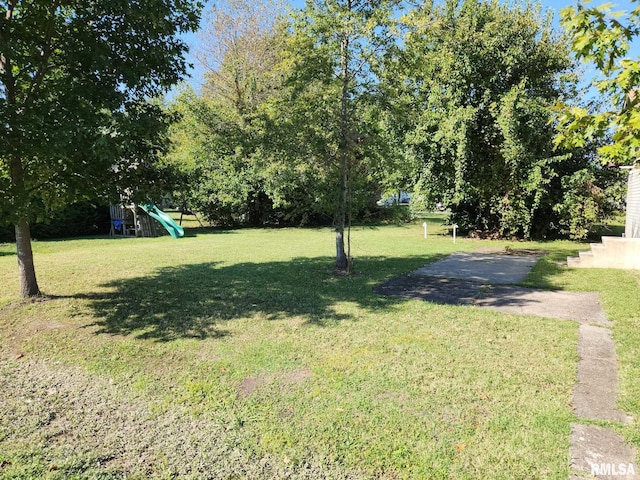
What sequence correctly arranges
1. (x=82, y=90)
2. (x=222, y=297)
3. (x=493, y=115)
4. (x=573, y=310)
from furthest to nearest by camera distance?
(x=493, y=115), (x=222, y=297), (x=573, y=310), (x=82, y=90)

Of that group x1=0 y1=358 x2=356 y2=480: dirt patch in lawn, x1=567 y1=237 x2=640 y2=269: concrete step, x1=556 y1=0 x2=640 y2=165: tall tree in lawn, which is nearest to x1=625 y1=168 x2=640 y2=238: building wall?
x1=567 y1=237 x2=640 y2=269: concrete step

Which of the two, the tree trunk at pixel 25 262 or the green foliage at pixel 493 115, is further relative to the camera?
the green foliage at pixel 493 115

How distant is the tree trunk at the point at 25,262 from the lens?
6379 mm

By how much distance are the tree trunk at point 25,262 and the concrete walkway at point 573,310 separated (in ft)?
18.0

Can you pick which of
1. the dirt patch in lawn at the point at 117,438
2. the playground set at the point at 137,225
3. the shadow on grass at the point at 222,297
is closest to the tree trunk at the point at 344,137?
the shadow on grass at the point at 222,297

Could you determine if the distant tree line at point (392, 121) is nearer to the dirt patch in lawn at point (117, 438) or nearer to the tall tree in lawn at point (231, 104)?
the tall tree in lawn at point (231, 104)

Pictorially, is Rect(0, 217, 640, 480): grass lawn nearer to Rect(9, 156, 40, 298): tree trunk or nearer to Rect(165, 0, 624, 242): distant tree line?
Rect(9, 156, 40, 298): tree trunk

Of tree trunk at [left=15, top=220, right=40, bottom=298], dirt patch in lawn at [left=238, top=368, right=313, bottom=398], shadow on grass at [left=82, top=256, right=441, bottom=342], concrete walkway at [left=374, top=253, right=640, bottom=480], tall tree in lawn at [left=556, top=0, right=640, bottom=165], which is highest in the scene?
tall tree in lawn at [left=556, top=0, right=640, bottom=165]

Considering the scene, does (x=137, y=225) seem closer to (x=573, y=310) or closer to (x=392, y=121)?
(x=392, y=121)

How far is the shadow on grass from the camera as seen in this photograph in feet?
18.0

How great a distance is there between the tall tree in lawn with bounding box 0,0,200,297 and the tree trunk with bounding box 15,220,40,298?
29 mm

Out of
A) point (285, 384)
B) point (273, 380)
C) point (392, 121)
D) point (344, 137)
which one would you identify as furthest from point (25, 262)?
point (392, 121)

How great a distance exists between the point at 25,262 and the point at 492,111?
13.0 metres

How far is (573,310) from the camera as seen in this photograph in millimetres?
6012
